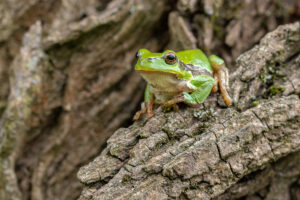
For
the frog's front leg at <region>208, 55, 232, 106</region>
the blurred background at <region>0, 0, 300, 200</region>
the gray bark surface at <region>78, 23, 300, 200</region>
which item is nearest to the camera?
the gray bark surface at <region>78, 23, 300, 200</region>

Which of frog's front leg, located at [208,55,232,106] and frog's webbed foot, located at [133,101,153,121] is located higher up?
frog's webbed foot, located at [133,101,153,121]

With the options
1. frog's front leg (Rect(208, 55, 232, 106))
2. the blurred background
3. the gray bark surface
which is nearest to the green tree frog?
frog's front leg (Rect(208, 55, 232, 106))

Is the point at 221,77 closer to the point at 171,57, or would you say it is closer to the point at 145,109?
the point at 171,57

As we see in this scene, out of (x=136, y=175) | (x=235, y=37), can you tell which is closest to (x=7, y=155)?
(x=136, y=175)

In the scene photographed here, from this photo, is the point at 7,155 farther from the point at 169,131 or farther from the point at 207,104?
the point at 207,104

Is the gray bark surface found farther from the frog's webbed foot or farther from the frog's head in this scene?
the frog's head

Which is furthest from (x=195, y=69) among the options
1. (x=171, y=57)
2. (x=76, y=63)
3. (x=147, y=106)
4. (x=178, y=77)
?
(x=76, y=63)

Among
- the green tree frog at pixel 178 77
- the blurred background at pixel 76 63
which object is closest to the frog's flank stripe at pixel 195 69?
the green tree frog at pixel 178 77
